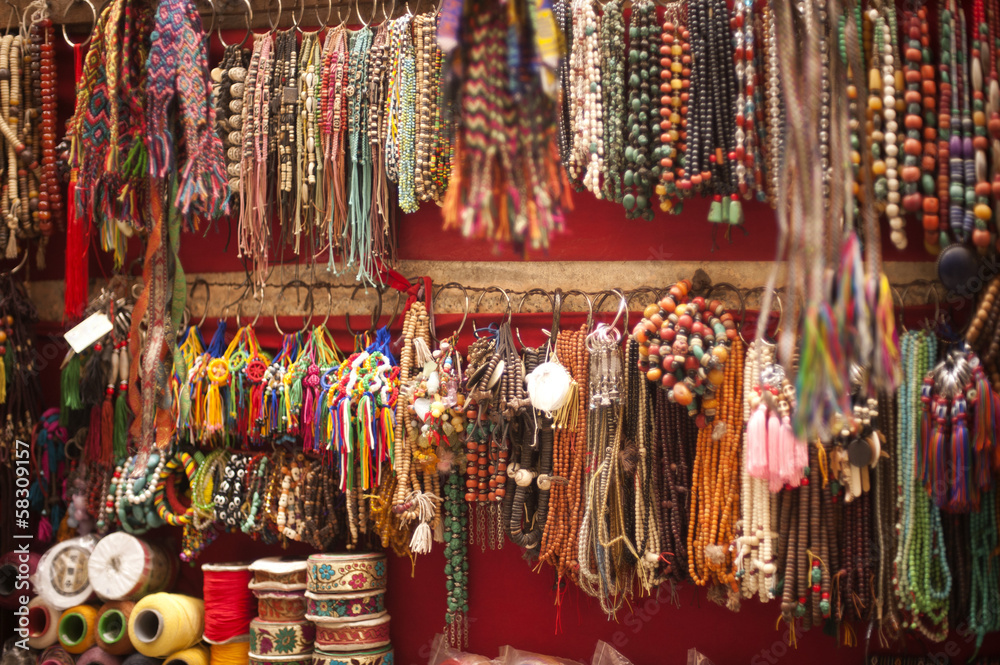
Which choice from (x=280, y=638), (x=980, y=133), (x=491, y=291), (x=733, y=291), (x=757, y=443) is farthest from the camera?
(x=491, y=291)

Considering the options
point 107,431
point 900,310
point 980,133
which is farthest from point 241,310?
point 980,133

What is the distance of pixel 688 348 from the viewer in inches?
103

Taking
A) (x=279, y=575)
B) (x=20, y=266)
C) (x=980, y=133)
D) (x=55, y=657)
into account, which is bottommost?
(x=55, y=657)

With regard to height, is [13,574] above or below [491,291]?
below

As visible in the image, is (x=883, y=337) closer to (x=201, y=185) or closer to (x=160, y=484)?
(x=201, y=185)

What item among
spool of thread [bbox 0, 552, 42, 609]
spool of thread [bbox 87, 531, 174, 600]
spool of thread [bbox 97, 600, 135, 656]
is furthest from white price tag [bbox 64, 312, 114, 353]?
spool of thread [bbox 97, 600, 135, 656]

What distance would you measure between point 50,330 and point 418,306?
162 centimetres

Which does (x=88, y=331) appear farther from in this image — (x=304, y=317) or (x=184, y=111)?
(x=184, y=111)

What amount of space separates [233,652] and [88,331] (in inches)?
50.2

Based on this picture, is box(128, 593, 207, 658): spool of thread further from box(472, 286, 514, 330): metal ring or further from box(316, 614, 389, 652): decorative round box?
box(472, 286, 514, 330): metal ring

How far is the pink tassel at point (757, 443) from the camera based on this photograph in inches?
99.8

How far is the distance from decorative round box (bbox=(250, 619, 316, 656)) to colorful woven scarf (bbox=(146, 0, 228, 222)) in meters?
1.44

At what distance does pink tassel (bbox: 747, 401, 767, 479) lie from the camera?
2.54 m

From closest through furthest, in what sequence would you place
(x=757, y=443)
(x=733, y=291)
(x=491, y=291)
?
1. (x=757, y=443)
2. (x=733, y=291)
3. (x=491, y=291)
